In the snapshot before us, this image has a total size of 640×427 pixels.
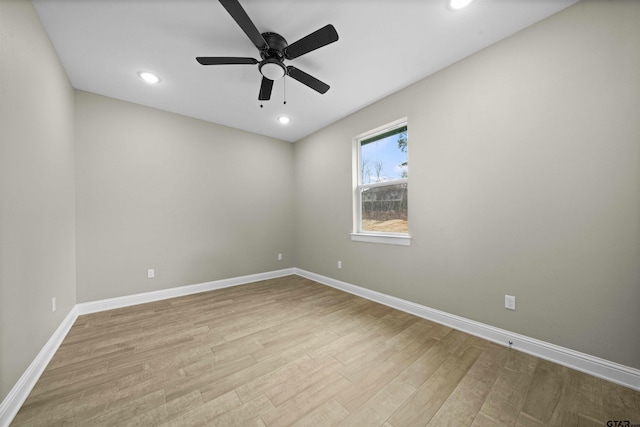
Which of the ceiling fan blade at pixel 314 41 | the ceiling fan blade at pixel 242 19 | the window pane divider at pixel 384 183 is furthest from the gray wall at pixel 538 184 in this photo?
the ceiling fan blade at pixel 242 19

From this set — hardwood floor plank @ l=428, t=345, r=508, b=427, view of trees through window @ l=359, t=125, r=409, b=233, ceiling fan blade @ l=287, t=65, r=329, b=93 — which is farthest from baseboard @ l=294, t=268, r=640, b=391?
ceiling fan blade @ l=287, t=65, r=329, b=93

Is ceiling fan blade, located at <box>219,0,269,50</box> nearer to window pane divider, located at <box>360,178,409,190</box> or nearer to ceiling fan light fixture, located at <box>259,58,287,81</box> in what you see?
ceiling fan light fixture, located at <box>259,58,287,81</box>

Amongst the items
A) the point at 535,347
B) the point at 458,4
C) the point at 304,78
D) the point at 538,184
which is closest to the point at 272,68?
the point at 304,78

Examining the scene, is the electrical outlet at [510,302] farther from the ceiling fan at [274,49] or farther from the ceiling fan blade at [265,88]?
the ceiling fan blade at [265,88]

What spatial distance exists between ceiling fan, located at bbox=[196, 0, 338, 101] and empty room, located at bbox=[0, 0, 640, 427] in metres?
0.02

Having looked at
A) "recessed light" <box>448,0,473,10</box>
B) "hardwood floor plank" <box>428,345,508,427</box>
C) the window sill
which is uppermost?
"recessed light" <box>448,0,473,10</box>

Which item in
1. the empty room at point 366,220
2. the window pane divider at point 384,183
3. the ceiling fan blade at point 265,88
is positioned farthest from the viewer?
the window pane divider at point 384,183

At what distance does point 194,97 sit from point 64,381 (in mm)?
3002

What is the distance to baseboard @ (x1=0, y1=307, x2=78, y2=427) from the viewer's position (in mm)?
1234

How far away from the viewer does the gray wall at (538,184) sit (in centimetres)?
151

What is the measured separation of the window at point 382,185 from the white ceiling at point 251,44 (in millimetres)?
570

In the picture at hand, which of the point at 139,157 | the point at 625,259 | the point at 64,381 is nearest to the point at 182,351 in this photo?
the point at 64,381

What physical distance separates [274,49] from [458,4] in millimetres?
1430

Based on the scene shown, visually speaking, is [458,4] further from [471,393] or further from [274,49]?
[471,393]
